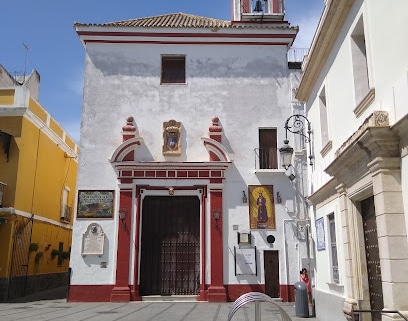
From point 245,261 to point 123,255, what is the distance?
4.32 metres

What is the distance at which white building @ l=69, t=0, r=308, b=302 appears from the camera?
1583 centimetres

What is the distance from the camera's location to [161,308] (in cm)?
1383

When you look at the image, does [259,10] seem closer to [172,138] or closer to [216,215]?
[172,138]

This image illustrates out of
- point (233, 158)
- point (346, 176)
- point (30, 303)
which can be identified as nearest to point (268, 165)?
point (233, 158)

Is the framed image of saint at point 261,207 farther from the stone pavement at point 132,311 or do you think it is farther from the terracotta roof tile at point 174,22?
the terracotta roof tile at point 174,22

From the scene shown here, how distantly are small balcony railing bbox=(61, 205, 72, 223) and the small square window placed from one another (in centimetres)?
889

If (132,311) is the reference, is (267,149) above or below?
above

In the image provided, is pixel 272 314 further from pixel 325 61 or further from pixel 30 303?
pixel 30 303

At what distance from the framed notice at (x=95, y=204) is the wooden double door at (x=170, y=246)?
129 cm

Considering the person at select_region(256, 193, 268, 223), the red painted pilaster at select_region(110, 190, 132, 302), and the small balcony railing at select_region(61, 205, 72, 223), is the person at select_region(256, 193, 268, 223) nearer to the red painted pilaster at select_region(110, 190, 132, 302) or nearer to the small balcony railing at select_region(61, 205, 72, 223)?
the red painted pilaster at select_region(110, 190, 132, 302)

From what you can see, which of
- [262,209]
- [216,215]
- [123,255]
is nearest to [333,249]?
[262,209]

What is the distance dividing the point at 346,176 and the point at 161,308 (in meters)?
7.93

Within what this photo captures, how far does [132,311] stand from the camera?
13141 mm

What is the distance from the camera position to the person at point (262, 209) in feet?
53.2
